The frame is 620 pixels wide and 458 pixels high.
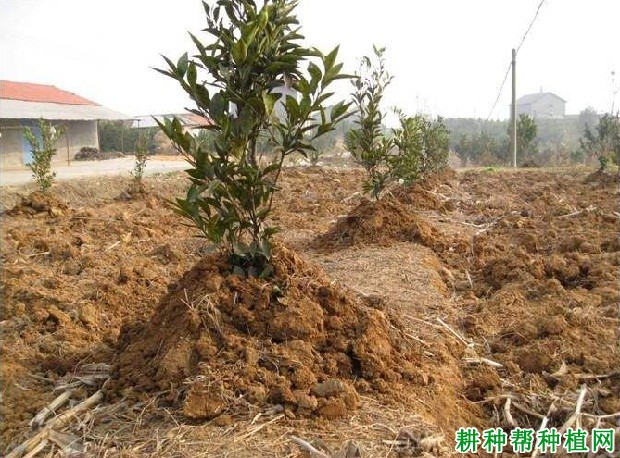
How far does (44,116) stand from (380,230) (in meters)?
24.6

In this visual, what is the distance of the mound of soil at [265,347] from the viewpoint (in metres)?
2.95

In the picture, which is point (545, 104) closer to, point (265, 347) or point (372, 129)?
point (372, 129)

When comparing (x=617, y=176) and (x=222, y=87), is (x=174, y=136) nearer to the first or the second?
(x=222, y=87)

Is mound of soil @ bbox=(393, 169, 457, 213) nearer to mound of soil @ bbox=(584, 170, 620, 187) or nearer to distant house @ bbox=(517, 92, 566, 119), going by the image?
mound of soil @ bbox=(584, 170, 620, 187)

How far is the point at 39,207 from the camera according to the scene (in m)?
9.29

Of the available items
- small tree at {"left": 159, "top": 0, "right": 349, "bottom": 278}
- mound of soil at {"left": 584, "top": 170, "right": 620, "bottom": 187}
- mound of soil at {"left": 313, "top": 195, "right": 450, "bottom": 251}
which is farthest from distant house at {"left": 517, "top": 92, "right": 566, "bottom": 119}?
small tree at {"left": 159, "top": 0, "right": 349, "bottom": 278}

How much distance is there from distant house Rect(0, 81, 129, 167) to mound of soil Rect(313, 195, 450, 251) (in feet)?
62.1

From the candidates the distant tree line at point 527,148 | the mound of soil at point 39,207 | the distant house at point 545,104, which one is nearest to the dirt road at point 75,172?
the mound of soil at point 39,207

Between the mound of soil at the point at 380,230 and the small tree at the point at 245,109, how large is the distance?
12.4 feet

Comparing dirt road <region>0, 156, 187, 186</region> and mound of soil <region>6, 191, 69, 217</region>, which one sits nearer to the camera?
mound of soil <region>6, 191, 69, 217</region>

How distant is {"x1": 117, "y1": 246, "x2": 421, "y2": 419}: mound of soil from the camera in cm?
295

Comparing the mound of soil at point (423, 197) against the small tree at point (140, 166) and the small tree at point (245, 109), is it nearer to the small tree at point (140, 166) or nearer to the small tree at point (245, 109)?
the small tree at point (140, 166)

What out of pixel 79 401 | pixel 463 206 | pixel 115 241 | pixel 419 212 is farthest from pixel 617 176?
pixel 79 401

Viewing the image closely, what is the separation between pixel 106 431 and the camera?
112 inches
